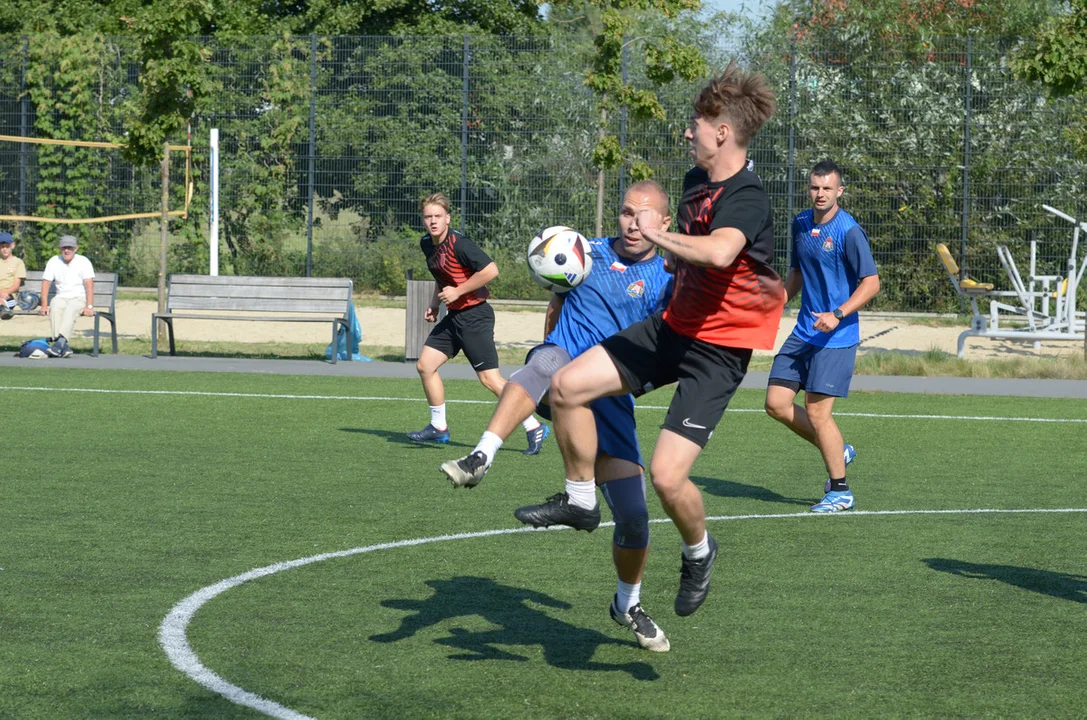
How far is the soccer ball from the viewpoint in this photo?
6.41 meters

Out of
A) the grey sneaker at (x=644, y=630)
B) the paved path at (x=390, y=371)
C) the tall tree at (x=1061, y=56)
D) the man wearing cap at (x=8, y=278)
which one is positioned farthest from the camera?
the man wearing cap at (x=8, y=278)

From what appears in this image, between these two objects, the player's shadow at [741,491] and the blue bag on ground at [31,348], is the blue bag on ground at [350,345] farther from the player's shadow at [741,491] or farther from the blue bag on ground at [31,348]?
the player's shadow at [741,491]

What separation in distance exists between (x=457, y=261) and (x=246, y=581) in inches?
209

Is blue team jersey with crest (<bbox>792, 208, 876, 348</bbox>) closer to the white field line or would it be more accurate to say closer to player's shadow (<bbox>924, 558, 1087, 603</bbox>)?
player's shadow (<bbox>924, 558, 1087, 603</bbox>)

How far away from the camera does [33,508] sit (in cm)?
838

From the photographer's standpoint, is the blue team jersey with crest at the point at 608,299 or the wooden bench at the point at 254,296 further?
the wooden bench at the point at 254,296

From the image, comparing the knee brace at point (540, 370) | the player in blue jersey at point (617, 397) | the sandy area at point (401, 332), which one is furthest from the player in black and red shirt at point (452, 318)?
the sandy area at point (401, 332)

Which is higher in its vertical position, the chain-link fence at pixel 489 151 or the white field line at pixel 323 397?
the chain-link fence at pixel 489 151

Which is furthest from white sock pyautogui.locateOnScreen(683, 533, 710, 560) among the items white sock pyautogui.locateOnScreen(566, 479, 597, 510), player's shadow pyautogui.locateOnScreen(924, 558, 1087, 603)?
player's shadow pyautogui.locateOnScreen(924, 558, 1087, 603)

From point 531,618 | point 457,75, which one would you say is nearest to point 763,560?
point 531,618

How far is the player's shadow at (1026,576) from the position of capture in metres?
6.58

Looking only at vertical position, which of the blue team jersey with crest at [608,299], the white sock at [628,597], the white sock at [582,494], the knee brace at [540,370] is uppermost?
the blue team jersey with crest at [608,299]

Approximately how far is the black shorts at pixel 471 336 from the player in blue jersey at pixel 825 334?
10.2 feet

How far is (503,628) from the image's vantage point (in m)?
5.80
